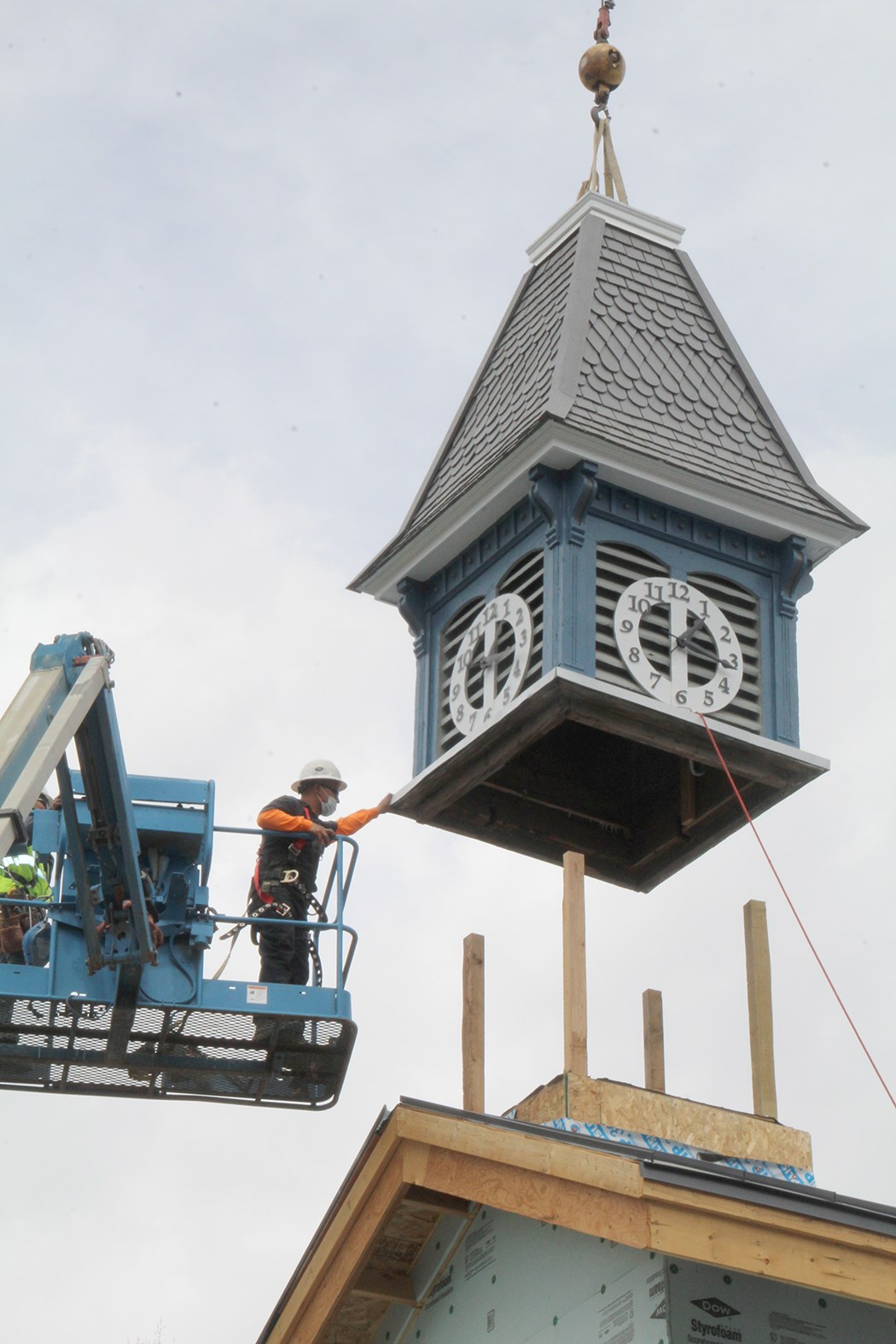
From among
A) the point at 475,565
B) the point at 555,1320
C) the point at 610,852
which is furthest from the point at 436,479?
the point at 555,1320

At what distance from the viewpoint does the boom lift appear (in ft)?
42.9

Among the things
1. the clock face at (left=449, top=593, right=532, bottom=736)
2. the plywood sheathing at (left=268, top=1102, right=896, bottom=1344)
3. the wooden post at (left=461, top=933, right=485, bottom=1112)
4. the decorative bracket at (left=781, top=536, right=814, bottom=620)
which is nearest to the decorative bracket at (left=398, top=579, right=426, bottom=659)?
the clock face at (left=449, top=593, right=532, bottom=736)

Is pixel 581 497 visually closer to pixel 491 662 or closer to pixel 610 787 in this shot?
pixel 491 662

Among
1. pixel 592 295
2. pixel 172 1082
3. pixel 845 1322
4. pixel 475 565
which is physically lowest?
pixel 845 1322

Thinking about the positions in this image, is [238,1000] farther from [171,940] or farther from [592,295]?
[592,295]

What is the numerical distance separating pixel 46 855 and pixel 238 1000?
1.31m

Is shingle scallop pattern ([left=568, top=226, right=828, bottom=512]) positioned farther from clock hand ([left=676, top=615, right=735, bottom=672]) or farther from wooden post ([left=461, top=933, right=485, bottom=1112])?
wooden post ([left=461, top=933, right=485, bottom=1112])

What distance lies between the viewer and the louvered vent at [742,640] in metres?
17.7

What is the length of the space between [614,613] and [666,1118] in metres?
3.79

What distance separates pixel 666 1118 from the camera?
15492mm

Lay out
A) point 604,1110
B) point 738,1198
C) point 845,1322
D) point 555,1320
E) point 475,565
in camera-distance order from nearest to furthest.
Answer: point 738,1198, point 845,1322, point 555,1320, point 604,1110, point 475,565

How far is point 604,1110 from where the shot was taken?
15195mm

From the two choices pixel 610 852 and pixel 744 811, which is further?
pixel 610 852

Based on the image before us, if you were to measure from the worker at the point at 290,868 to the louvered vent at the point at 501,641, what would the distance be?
3.40 metres
